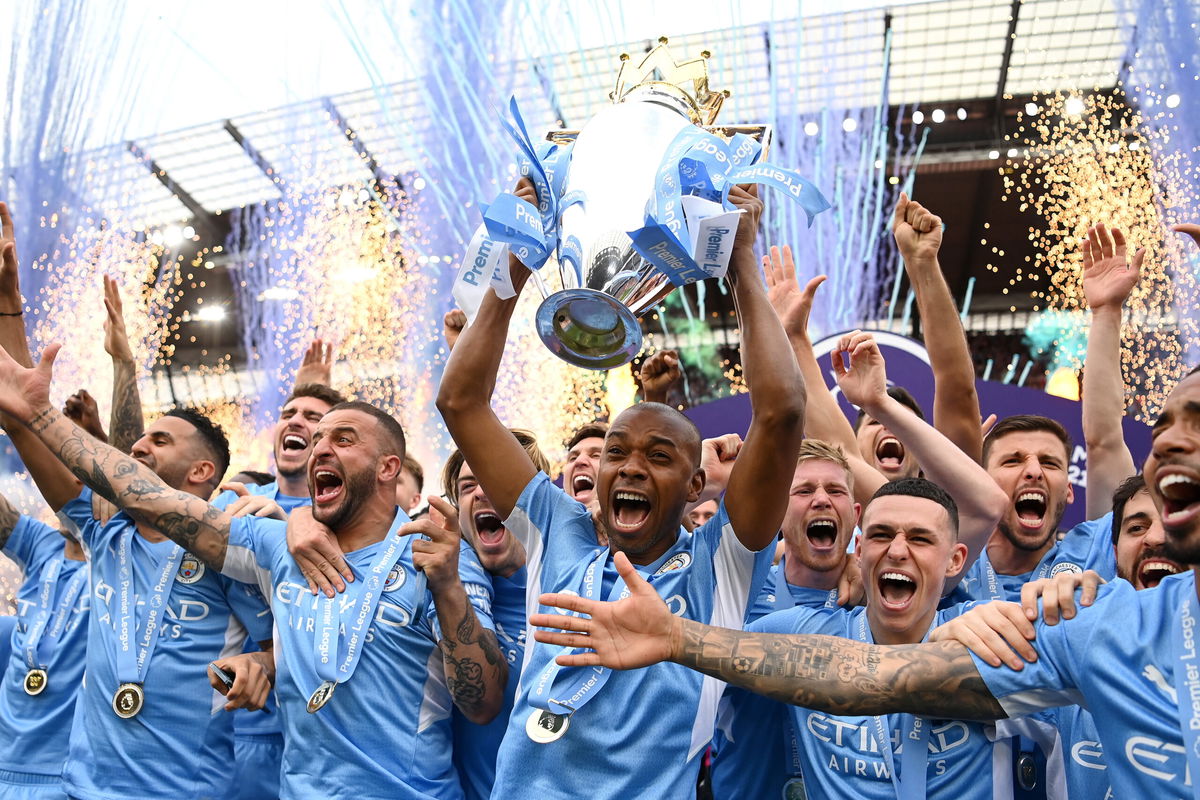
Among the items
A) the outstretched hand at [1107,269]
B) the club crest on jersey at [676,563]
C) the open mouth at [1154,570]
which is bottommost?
the club crest on jersey at [676,563]

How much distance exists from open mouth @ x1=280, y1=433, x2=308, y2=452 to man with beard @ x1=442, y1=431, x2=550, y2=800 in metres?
0.56

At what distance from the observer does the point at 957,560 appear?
9.86 feet

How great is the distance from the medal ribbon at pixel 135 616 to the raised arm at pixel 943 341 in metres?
2.54

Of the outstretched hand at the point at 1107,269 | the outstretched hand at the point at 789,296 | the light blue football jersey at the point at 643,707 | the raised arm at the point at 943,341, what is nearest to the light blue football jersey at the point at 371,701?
the light blue football jersey at the point at 643,707

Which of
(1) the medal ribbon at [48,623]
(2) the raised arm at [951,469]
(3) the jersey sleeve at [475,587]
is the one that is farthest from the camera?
(1) the medal ribbon at [48,623]

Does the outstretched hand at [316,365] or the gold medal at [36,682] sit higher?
the outstretched hand at [316,365]

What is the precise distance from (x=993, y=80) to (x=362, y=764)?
16.3 metres

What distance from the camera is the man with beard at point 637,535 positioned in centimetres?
253

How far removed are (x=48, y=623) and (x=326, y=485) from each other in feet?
4.29

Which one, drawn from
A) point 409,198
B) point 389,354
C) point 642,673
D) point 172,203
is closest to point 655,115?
point 642,673

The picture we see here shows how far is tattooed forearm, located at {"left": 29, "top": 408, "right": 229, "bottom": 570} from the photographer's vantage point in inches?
130

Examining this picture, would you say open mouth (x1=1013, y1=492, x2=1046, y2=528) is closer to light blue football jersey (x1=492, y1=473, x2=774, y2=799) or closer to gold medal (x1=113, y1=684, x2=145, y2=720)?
light blue football jersey (x1=492, y1=473, x2=774, y2=799)

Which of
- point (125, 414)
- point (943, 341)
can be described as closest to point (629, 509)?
point (943, 341)

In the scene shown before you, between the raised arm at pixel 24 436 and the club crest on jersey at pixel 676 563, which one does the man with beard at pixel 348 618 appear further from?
the club crest on jersey at pixel 676 563
